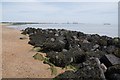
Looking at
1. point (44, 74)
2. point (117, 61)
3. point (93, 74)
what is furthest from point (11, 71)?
point (117, 61)

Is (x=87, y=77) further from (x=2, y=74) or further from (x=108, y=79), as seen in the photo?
(x=2, y=74)

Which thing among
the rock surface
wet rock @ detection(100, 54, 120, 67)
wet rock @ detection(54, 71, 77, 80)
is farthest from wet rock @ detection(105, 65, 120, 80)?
wet rock @ detection(54, 71, 77, 80)

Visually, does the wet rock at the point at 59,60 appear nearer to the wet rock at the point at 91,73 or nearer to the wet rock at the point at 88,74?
the wet rock at the point at 88,74

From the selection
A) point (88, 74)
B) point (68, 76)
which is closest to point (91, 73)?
point (88, 74)

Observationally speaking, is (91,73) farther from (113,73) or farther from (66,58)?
(66,58)

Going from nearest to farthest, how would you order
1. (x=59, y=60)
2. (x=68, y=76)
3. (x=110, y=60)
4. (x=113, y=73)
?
(x=68, y=76) → (x=113, y=73) → (x=110, y=60) → (x=59, y=60)

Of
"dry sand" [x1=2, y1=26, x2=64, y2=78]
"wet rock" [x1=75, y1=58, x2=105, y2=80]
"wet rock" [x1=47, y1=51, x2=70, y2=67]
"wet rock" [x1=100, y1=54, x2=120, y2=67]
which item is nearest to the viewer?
"wet rock" [x1=75, y1=58, x2=105, y2=80]

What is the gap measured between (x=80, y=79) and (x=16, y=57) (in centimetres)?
409

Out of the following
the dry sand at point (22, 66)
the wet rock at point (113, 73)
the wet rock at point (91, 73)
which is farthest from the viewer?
the dry sand at point (22, 66)

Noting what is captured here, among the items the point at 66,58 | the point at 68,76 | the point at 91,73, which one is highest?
the point at 66,58

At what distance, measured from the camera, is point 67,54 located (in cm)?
1217

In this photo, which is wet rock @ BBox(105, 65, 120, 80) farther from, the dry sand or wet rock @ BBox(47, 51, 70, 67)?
wet rock @ BBox(47, 51, 70, 67)

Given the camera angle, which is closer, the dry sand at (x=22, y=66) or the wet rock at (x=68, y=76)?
the wet rock at (x=68, y=76)

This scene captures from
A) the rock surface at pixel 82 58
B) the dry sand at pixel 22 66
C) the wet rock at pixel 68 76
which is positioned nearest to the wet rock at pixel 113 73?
the rock surface at pixel 82 58
